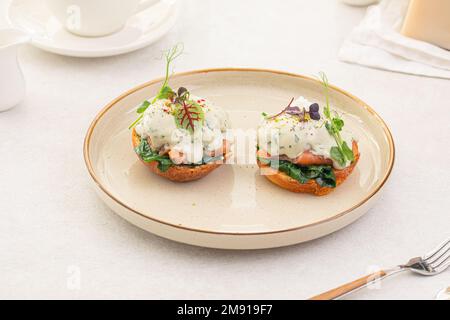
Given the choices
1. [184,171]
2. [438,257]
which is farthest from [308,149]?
[438,257]

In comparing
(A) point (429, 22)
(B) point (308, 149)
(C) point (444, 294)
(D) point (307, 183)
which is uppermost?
(A) point (429, 22)

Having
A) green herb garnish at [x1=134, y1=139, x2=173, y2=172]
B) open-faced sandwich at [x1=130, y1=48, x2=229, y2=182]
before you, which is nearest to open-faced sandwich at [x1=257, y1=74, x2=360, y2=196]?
open-faced sandwich at [x1=130, y1=48, x2=229, y2=182]

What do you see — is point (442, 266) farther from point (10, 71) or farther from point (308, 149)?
point (10, 71)

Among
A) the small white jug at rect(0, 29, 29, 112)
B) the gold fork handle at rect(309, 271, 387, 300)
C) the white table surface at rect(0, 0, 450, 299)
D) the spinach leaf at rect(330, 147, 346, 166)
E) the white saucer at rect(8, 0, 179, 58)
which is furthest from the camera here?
the white saucer at rect(8, 0, 179, 58)

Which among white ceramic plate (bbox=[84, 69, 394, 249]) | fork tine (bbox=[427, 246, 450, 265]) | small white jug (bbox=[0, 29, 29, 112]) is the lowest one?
fork tine (bbox=[427, 246, 450, 265])

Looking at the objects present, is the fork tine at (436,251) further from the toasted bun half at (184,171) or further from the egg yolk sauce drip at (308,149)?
the toasted bun half at (184,171)

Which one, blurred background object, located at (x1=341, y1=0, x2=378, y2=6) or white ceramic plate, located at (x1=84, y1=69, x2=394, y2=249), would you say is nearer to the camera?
white ceramic plate, located at (x1=84, y1=69, x2=394, y2=249)

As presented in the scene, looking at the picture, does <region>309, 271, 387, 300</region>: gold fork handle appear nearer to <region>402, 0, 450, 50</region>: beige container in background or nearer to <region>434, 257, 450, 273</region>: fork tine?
<region>434, 257, 450, 273</region>: fork tine

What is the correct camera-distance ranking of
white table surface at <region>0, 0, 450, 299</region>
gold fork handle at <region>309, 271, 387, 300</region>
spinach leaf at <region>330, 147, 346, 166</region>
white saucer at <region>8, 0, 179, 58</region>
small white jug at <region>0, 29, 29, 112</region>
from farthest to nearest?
1. white saucer at <region>8, 0, 179, 58</region>
2. small white jug at <region>0, 29, 29, 112</region>
3. spinach leaf at <region>330, 147, 346, 166</region>
4. white table surface at <region>0, 0, 450, 299</region>
5. gold fork handle at <region>309, 271, 387, 300</region>
